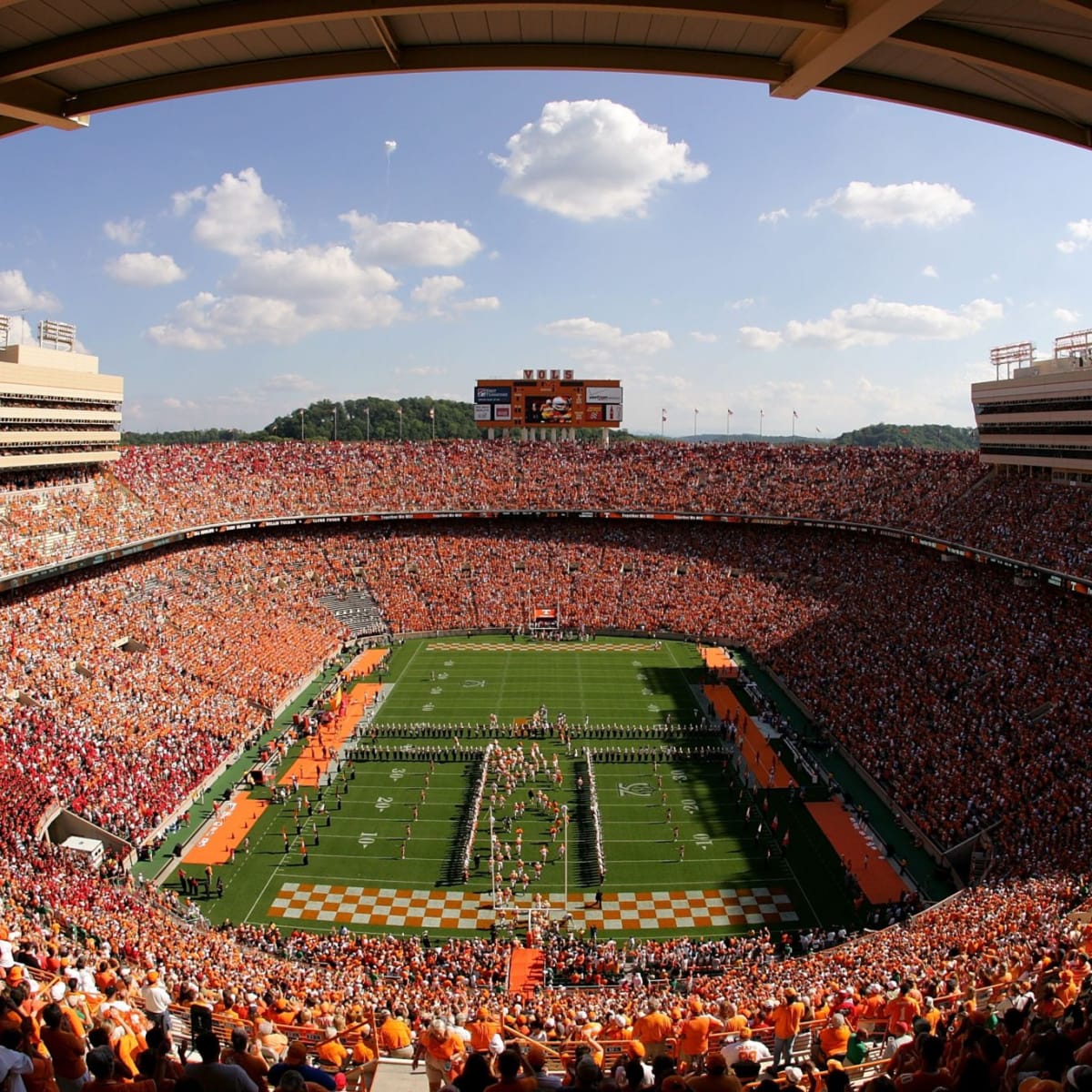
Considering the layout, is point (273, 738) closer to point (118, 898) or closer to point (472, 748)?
point (472, 748)

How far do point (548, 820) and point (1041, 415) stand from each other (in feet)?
85.0

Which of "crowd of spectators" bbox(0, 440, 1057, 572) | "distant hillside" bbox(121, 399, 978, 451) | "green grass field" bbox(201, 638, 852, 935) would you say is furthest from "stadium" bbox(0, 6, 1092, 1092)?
"distant hillside" bbox(121, 399, 978, 451)

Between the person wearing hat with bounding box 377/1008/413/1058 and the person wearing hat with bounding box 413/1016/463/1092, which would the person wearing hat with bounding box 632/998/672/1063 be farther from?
the person wearing hat with bounding box 413/1016/463/1092

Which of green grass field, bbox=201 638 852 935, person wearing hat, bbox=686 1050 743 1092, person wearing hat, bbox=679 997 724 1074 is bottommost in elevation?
green grass field, bbox=201 638 852 935

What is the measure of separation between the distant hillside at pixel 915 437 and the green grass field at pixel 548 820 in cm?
11671

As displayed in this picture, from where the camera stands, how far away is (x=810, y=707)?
33125 mm

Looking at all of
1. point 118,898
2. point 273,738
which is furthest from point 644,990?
point 273,738

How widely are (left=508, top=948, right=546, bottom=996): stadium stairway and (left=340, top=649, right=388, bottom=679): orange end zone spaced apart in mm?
20807

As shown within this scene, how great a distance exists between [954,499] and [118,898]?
37.4 metres

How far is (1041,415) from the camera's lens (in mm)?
35688

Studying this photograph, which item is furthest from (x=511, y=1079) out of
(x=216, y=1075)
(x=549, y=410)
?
(x=549, y=410)

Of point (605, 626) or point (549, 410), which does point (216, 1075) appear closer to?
point (605, 626)

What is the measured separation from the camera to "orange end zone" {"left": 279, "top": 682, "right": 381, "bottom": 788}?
28.0m

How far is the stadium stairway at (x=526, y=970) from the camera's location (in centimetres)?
1722
